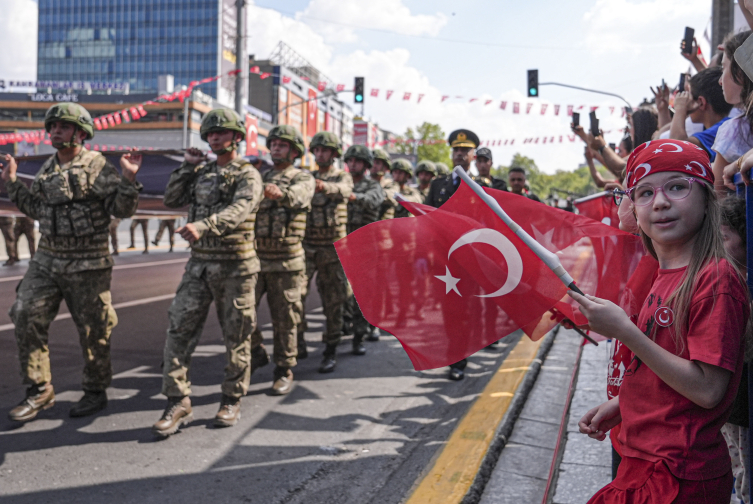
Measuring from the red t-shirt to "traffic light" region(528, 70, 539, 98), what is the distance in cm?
1993

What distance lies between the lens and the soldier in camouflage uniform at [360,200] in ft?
23.5

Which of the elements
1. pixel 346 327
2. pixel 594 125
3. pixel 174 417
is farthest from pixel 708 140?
pixel 346 327

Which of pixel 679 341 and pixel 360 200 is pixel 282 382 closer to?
pixel 360 200

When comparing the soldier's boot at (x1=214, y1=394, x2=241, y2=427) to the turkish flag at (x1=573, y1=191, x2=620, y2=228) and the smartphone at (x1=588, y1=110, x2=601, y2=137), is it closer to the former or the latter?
the turkish flag at (x1=573, y1=191, x2=620, y2=228)

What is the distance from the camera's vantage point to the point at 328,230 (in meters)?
7.12

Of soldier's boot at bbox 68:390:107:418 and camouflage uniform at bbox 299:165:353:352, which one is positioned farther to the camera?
camouflage uniform at bbox 299:165:353:352

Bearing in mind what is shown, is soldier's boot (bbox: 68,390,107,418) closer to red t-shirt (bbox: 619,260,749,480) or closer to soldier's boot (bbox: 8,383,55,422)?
soldier's boot (bbox: 8,383,55,422)

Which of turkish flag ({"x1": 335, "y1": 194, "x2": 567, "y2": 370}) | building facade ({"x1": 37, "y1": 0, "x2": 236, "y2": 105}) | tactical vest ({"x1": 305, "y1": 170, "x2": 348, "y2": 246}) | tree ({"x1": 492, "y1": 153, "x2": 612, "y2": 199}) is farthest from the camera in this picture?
tree ({"x1": 492, "y1": 153, "x2": 612, "y2": 199})

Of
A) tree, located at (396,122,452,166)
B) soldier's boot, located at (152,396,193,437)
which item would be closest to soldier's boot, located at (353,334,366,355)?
soldier's boot, located at (152,396,193,437)

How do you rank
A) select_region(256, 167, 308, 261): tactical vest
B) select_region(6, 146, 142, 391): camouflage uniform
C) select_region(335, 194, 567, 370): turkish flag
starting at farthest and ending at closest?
1. select_region(256, 167, 308, 261): tactical vest
2. select_region(6, 146, 142, 391): camouflage uniform
3. select_region(335, 194, 567, 370): turkish flag

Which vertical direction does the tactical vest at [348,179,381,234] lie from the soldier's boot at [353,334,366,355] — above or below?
above

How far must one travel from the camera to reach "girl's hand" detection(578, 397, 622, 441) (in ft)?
6.63

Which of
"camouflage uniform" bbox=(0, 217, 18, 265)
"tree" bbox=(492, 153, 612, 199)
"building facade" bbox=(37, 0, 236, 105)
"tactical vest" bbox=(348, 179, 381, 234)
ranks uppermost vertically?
"building facade" bbox=(37, 0, 236, 105)

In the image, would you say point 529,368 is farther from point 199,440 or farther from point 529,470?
point 199,440
